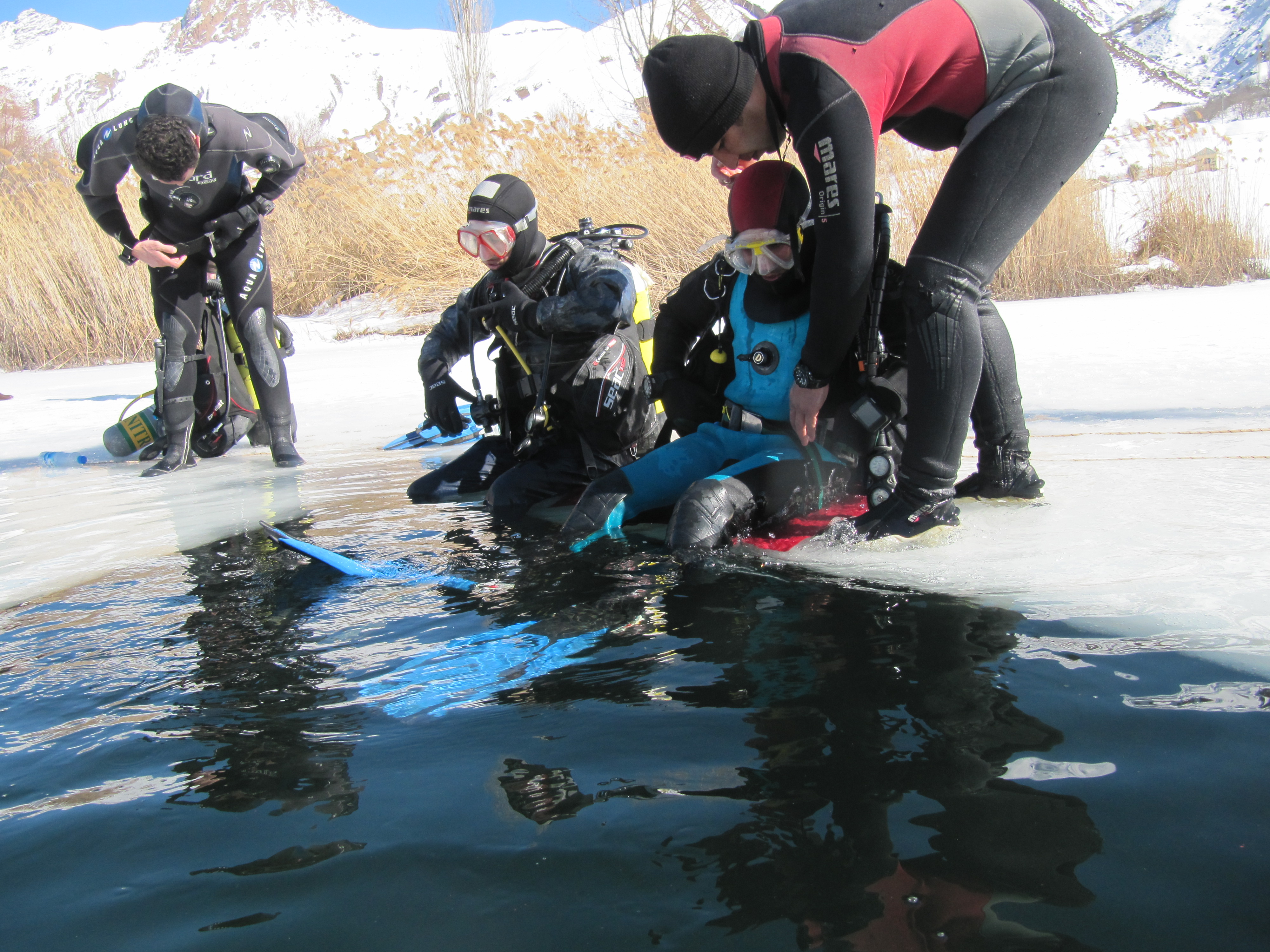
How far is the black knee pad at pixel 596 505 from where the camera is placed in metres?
2.78

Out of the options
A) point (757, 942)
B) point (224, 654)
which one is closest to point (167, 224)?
point (224, 654)

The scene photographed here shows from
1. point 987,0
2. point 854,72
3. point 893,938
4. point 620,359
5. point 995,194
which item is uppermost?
point 987,0

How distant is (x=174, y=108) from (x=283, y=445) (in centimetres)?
155

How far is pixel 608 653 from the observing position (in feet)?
6.02

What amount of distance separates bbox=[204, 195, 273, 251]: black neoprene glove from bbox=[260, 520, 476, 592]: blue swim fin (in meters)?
2.37

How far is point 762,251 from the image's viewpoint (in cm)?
255

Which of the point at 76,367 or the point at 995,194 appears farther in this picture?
the point at 76,367

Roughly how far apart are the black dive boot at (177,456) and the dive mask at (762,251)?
312 centimetres

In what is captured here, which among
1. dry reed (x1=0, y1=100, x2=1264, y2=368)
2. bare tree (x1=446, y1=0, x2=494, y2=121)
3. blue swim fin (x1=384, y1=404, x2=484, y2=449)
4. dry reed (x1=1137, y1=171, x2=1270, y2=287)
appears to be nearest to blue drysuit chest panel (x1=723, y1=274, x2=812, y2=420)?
blue swim fin (x1=384, y1=404, x2=484, y2=449)

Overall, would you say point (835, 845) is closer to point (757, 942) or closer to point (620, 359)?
point (757, 942)

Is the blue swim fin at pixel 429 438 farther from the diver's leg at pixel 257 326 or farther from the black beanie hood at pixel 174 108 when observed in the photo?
the black beanie hood at pixel 174 108

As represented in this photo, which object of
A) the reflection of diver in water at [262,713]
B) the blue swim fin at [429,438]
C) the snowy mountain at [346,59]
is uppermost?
the snowy mountain at [346,59]

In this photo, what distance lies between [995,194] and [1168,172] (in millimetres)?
6883

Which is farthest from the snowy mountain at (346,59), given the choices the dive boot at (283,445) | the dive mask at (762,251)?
the dive mask at (762,251)
